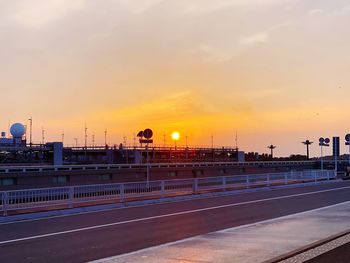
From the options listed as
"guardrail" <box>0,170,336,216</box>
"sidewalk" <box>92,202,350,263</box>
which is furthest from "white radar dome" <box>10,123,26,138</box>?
"sidewalk" <box>92,202,350,263</box>

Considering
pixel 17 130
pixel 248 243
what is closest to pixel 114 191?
pixel 248 243

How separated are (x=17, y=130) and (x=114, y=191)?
208 ft

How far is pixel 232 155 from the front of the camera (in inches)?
5148

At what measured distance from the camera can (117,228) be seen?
608 inches

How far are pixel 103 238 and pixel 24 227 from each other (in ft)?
14.5

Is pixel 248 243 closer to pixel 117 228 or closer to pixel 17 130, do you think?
pixel 117 228

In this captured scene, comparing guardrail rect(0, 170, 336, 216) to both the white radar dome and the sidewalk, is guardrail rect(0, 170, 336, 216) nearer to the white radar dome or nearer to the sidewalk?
the sidewalk

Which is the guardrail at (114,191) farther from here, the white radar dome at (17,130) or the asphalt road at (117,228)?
the white radar dome at (17,130)

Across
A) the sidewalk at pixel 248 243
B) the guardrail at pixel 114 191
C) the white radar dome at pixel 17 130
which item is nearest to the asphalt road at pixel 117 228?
the sidewalk at pixel 248 243

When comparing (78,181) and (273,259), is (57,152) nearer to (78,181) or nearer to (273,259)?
(78,181)

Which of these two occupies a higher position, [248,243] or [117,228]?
[248,243]

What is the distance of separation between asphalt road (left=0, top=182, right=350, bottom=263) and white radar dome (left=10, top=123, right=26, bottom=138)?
65098 mm

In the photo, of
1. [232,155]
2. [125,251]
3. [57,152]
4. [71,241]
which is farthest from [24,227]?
[232,155]

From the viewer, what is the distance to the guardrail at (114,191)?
20506mm
